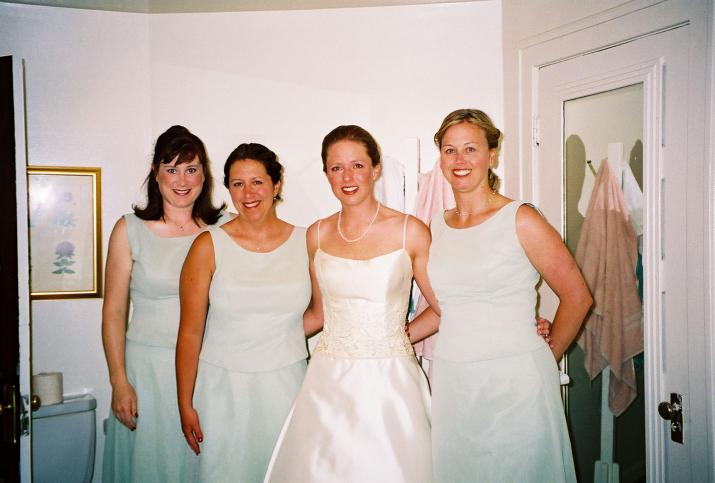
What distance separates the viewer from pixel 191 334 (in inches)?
82.4

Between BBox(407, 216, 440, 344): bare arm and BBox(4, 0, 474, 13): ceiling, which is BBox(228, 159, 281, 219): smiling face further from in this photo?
BBox(4, 0, 474, 13): ceiling

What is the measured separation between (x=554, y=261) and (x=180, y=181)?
5.39 feet

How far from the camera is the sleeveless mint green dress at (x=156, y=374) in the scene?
2236 millimetres

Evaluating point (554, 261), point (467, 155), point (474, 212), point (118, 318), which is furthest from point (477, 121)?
point (118, 318)

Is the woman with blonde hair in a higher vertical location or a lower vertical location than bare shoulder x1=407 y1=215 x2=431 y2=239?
lower

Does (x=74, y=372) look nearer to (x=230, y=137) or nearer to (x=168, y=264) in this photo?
(x=168, y=264)

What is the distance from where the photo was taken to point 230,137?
2826 millimetres

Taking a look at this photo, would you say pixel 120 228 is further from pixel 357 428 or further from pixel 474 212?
pixel 474 212

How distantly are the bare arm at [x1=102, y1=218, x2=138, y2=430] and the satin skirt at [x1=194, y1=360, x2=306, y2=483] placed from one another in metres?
0.41

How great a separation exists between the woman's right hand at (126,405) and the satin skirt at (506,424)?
134cm

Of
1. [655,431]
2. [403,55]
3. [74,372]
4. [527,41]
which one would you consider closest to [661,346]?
[655,431]

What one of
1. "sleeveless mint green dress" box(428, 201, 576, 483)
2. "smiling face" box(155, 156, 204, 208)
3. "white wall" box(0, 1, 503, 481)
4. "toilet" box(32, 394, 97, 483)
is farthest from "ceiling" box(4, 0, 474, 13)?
"toilet" box(32, 394, 97, 483)

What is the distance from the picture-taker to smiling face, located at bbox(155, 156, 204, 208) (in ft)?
7.65

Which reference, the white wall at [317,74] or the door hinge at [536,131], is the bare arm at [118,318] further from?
the door hinge at [536,131]
